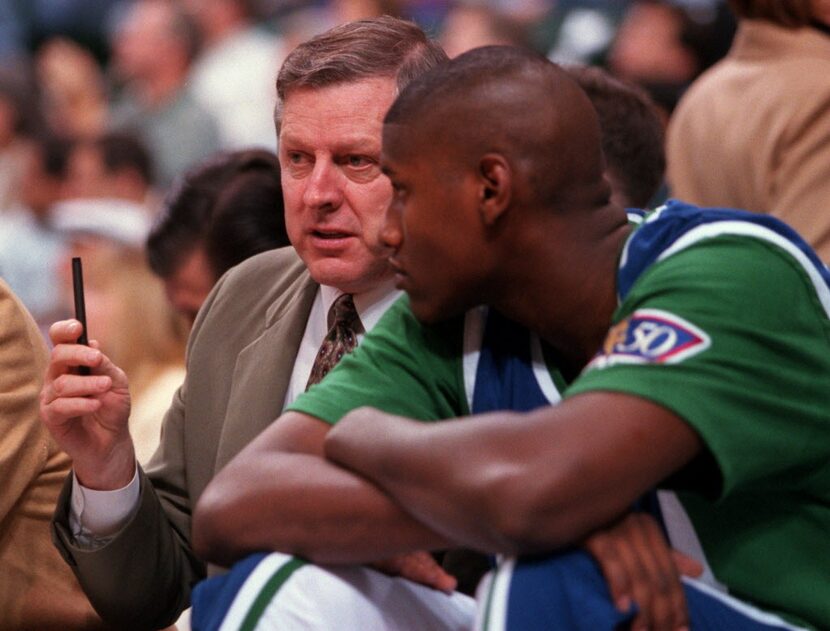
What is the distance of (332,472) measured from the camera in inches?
83.7

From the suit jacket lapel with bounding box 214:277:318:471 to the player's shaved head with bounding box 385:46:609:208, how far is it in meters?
0.73

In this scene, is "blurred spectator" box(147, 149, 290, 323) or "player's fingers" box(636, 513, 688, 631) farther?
"blurred spectator" box(147, 149, 290, 323)

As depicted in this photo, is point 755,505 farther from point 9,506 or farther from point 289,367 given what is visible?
point 9,506

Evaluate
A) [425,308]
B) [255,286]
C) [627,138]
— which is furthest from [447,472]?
[627,138]

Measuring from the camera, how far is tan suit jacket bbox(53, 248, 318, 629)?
270cm

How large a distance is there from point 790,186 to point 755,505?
78.3 inches

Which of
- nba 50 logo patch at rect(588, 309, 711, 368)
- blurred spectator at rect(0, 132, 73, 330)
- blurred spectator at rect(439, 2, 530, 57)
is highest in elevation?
nba 50 logo patch at rect(588, 309, 711, 368)

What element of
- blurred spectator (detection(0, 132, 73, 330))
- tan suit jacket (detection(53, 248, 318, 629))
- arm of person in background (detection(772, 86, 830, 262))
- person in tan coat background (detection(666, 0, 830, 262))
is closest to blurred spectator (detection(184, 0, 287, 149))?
blurred spectator (detection(0, 132, 73, 330))

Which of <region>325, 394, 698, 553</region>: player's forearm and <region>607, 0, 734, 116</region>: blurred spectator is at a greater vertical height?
<region>325, 394, 698, 553</region>: player's forearm

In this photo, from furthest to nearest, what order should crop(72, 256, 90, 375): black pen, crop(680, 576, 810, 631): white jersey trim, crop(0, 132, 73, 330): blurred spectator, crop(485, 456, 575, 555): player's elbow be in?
crop(0, 132, 73, 330): blurred spectator
crop(72, 256, 90, 375): black pen
crop(680, 576, 810, 631): white jersey trim
crop(485, 456, 575, 555): player's elbow

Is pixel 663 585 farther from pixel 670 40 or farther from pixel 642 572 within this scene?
pixel 670 40

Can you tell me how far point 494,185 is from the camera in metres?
2.14

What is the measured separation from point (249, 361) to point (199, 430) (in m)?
0.16

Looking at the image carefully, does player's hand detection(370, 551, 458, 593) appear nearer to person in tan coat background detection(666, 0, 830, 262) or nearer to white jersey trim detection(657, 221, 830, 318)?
white jersey trim detection(657, 221, 830, 318)
